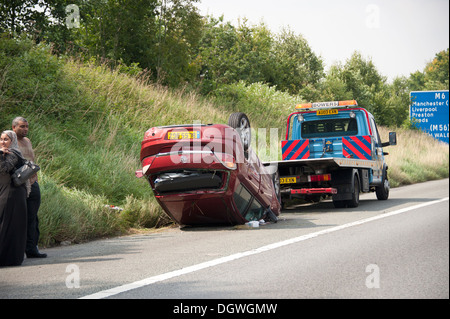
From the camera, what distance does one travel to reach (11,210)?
26.2 feet

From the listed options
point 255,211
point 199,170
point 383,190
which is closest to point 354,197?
point 383,190

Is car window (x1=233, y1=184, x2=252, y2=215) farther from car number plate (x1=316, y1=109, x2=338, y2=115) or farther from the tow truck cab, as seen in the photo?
car number plate (x1=316, y1=109, x2=338, y2=115)

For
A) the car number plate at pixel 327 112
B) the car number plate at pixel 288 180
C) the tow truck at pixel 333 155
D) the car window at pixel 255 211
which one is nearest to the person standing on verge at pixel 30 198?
the car window at pixel 255 211

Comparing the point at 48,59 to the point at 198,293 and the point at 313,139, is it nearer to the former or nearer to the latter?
the point at 313,139

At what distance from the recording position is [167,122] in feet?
64.7

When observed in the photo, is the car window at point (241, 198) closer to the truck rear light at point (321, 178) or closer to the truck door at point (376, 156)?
the truck rear light at point (321, 178)

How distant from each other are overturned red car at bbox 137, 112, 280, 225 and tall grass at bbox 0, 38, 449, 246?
52.8 inches

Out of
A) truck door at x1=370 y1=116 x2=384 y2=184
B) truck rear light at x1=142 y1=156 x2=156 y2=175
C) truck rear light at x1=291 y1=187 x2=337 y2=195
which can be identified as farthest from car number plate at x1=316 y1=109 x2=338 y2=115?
truck rear light at x1=142 y1=156 x2=156 y2=175

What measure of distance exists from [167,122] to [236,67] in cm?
2080

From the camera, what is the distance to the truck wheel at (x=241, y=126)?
37.6ft

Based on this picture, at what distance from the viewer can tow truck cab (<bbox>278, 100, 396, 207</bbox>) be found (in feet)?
46.4

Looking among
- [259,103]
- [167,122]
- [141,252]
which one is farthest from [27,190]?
[259,103]

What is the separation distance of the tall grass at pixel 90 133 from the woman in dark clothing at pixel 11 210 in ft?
6.01
